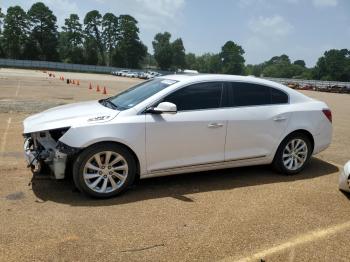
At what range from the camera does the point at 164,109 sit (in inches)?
210

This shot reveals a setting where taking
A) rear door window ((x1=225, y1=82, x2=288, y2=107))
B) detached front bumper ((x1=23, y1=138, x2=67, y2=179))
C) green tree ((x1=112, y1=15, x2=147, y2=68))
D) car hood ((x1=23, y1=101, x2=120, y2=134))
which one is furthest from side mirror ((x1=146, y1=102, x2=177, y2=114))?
green tree ((x1=112, y1=15, x2=147, y2=68))

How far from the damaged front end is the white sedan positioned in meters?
0.01

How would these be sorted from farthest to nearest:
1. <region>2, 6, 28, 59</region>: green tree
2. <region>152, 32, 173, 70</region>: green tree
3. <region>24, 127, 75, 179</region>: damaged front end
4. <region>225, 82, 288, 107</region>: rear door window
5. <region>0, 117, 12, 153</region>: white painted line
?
<region>152, 32, 173, 70</region>: green tree → <region>2, 6, 28, 59</region>: green tree → <region>0, 117, 12, 153</region>: white painted line → <region>225, 82, 288, 107</region>: rear door window → <region>24, 127, 75, 179</region>: damaged front end

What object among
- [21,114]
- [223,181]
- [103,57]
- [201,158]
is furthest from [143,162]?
[103,57]

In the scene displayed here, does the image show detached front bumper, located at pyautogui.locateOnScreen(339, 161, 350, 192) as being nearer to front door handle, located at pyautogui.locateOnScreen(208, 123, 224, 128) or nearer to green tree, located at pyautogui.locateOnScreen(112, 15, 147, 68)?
front door handle, located at pyautogui.locateOnScreen(208, 123, 224, 128)

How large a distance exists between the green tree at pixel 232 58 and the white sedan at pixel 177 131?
136 meters

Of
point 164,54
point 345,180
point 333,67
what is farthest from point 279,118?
point 333,67

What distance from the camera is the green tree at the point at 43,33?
336ft

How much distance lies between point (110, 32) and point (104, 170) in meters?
123

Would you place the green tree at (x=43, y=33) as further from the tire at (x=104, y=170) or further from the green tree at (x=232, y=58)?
the tire at (x=104, y=170)

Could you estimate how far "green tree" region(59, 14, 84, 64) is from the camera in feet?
350

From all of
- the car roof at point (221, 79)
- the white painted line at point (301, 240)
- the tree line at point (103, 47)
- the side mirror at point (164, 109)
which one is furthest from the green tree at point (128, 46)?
the white painted line at point (301, 240)

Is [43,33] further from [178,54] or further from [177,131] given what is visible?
[177,131]

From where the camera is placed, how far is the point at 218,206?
5.18 metres
